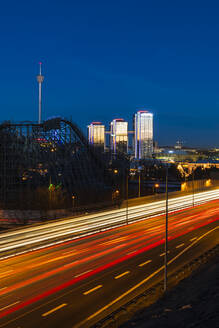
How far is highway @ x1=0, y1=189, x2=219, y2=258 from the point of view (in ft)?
67.4

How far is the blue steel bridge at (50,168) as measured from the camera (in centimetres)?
4578

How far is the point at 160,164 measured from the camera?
12200 cm

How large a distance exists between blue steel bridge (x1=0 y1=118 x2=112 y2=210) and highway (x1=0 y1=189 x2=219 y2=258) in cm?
1302

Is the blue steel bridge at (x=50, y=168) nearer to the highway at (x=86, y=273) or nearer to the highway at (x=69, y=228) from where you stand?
the highway at (x=69, y=228)

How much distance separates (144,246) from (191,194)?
84.8ft

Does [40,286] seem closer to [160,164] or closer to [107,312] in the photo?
[107,312]

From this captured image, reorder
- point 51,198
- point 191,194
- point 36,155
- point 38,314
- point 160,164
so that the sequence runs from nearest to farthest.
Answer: point 38,314, point 51,198, point 191,194, point 36,155, point 160,164

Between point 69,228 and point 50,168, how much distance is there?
98.6 feet

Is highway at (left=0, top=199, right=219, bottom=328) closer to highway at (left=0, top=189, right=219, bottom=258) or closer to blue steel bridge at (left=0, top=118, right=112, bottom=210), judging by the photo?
highway at (left=0, top=189, right=219, bottom=258)

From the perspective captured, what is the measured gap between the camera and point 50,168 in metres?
54.5

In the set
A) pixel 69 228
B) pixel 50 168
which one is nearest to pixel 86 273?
pixel 69 228

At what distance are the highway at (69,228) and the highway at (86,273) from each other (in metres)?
0.49

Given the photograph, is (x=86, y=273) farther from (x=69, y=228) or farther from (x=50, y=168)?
Result: (x=50, y=168)

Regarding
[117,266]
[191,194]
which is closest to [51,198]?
[191,194]
